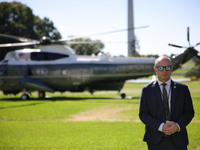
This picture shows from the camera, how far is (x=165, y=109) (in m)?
3.92

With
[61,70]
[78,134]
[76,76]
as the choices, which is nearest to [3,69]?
[61,70]

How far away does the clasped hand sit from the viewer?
3668mm

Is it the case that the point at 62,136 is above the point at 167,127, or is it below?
below

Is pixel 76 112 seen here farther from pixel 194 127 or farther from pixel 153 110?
pixel 153 110

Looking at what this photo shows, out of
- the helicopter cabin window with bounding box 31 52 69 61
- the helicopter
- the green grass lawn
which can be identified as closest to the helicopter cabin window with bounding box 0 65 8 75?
the helicopter

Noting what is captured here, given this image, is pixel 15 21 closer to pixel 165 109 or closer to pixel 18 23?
pixel 18 23

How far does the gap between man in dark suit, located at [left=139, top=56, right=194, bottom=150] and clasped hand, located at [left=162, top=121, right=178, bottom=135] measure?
23 millimetres

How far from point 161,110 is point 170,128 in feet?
1.20

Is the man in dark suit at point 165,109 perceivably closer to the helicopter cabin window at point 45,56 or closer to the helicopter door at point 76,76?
the helicopter door at point 76,76

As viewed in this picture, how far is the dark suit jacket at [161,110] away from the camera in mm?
3855

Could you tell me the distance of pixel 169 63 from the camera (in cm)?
389

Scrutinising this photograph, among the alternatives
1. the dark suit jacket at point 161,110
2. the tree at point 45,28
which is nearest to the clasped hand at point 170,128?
the dark suit jacket at point 161,110

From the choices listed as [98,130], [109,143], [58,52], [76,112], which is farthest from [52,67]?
[109,143]

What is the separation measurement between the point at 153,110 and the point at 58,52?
63.8 ft
